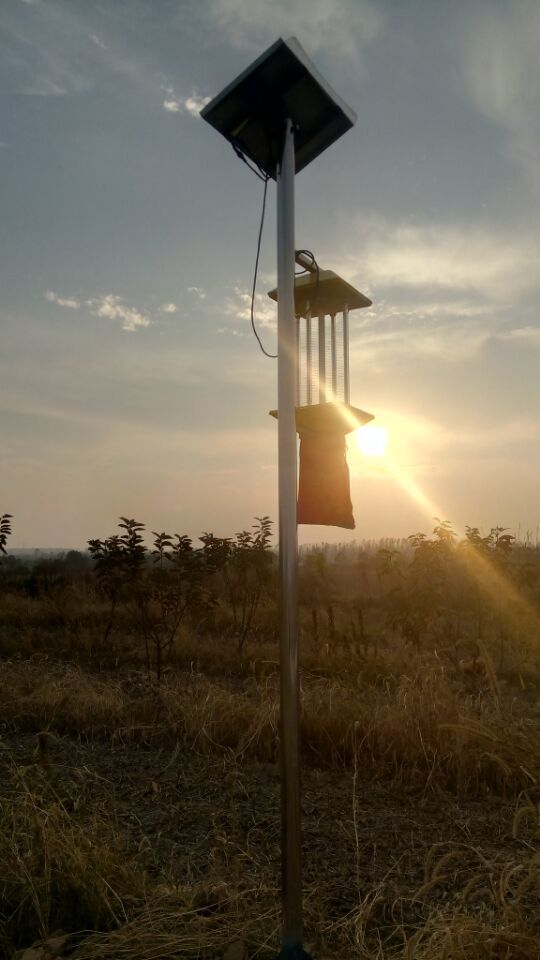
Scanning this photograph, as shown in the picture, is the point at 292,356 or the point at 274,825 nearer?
the point at 292,356

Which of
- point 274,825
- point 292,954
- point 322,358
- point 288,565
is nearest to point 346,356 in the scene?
point 322,358

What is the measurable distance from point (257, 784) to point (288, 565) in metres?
2.25

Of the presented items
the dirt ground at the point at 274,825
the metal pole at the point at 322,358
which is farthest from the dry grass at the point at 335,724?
the metal pole at the point at 322,358

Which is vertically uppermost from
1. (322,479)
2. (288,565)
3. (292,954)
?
(322,479)

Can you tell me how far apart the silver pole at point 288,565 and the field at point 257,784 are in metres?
0.31

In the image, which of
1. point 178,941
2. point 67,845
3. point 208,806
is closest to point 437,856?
point 208,806

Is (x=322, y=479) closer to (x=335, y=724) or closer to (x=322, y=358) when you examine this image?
(x=322, y=358)

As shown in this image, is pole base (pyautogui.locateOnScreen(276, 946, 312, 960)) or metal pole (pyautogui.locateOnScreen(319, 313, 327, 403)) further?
metal pole (pyautogui.locateOnScreen(319, 313, 327, 403))

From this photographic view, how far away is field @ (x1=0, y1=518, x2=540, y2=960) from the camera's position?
88.6 inches

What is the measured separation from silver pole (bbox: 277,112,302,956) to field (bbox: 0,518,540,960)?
0.31 meters

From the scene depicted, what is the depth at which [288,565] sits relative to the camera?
2051 mm

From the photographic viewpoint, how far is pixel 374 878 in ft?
9.03

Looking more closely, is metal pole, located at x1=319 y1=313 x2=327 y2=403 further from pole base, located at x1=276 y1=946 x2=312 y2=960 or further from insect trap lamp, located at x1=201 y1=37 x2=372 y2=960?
pole base, located at x1=276 y1=946 x2=312 y2=960

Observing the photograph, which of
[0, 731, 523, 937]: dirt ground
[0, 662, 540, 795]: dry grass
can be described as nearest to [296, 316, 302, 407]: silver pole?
[0, 731, 523, 937]: dirt ground
